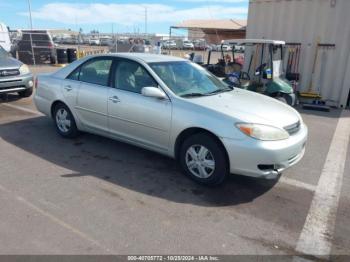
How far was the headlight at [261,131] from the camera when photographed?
362cm

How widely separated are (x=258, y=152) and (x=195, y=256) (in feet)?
4.57

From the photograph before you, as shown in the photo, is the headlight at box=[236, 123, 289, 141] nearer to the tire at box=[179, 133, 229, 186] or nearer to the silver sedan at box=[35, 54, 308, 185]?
the silver sedan at box=[35, 54, 308, 185]

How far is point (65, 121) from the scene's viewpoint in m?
5.62

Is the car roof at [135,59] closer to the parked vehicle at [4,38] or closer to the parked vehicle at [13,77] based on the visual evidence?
the parked vehicle at [13,77]

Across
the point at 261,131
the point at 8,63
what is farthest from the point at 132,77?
the point at 8,63

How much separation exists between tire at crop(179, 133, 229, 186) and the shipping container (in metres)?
7.13

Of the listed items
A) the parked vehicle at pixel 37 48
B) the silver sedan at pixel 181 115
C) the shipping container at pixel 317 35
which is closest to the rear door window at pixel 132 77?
the silver sedan at pixel 181 115

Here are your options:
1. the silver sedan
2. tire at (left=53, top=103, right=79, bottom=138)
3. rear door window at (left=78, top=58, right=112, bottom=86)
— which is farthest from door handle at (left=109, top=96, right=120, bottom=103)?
tire at (left=53, top=103, right=79, bottom=138)

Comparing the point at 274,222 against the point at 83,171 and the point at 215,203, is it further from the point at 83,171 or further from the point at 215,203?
the point at 83,171

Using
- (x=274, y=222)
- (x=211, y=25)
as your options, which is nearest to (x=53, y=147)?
(x=274, y=222)

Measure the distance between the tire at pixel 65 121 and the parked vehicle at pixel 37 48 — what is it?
14.2 m

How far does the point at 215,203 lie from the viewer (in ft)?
12.0

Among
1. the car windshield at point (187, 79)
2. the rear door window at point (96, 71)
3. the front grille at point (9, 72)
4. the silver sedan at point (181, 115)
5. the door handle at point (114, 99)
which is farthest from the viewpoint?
the front grille at point (9, 72)

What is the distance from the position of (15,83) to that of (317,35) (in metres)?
8.63
